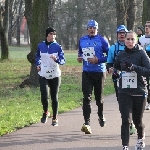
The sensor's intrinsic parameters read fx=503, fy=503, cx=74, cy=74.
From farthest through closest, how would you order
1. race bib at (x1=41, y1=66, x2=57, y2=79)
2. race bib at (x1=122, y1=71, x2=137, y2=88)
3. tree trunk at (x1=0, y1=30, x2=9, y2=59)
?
tree trunk at (x1=0, y1=30, x2=9, y2=59)
race bib at (x1=41, y1=66, x2=57, y2=79)
race bib at (x1=122, y1=71, x2=137, y2=88)

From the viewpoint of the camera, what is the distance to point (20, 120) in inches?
404

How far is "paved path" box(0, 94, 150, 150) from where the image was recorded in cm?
789

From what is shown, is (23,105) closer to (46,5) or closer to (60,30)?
(46,5)

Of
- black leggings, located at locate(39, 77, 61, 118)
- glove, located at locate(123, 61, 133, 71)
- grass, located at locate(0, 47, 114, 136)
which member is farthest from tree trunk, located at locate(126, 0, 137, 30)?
glove, located at locate(123, 61, 133, 71)

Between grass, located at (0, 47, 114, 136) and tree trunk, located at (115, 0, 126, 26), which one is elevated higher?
tree trunk, located at (115, 0, 126, 26)

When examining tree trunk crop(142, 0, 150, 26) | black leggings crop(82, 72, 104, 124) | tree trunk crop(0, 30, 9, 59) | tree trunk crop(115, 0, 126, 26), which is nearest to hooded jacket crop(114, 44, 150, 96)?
black leggings crop(82, 72, 104, 124)

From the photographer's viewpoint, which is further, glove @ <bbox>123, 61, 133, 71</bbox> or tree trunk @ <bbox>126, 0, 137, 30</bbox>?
tree trunk @ <bbox>126, 0, 137, 30</bbox>

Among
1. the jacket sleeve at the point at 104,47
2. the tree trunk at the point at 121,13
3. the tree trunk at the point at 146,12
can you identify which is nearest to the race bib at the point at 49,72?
the jacket sleeve at the point at 104,47

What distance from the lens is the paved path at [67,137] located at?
789cm

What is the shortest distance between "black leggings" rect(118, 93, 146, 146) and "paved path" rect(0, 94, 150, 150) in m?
0.67

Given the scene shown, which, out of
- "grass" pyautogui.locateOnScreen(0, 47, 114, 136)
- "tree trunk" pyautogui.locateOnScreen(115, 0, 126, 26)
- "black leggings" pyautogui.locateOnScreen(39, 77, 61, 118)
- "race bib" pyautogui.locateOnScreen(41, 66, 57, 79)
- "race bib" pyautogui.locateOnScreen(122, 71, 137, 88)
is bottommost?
"grass" pyautogui.locateOnScreen(0, 47, 114, 136)

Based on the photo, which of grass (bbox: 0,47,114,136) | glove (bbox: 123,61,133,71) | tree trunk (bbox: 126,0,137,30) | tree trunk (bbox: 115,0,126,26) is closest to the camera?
glove (bbox: 123,61,133,71)

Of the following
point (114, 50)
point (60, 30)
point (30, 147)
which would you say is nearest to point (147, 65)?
point (114, 50)

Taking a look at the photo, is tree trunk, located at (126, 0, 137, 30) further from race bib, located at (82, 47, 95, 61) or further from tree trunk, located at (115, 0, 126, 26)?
race bib, located at (82, 47, 95, 61)
